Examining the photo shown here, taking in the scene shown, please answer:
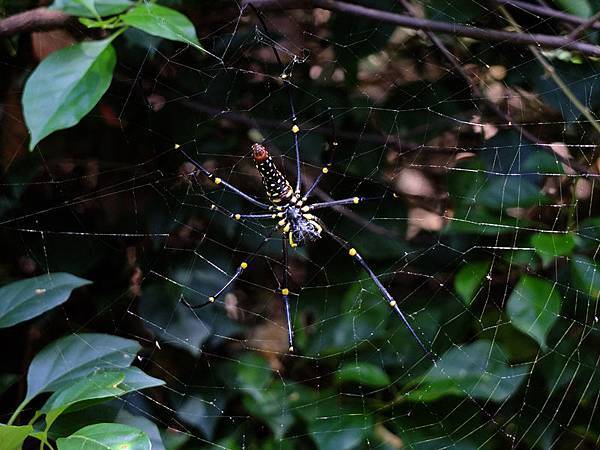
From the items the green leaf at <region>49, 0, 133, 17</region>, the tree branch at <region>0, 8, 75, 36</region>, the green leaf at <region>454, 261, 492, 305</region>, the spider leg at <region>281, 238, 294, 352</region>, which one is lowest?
the spider leg at <region>281, 238, 294, 352</region>

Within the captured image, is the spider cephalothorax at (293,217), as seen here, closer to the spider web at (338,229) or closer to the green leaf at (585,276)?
the spider web at (338,229)

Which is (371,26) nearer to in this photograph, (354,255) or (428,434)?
(354,255)

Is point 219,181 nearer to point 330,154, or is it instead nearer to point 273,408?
point 330,154

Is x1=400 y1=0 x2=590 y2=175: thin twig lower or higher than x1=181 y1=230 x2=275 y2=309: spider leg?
higher

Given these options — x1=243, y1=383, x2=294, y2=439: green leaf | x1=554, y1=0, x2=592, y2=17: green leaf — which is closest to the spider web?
x1=243, y1=383, x2=294, y2=439: green leaf

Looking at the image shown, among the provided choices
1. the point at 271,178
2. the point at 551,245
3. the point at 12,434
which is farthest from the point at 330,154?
the point at 12,434

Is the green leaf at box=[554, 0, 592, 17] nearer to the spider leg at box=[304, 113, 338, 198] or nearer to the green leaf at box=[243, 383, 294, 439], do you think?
the spider leg at box=[304, 113, 338, 198]
